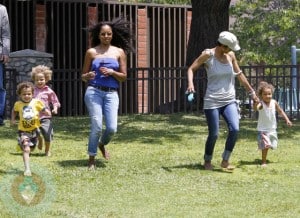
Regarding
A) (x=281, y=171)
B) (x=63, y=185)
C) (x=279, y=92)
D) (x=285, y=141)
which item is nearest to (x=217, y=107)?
(x=281, y=171)

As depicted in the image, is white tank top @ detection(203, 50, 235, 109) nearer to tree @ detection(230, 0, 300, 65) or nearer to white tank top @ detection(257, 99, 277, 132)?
white tank top @ detection(257, 99, 277, 132)

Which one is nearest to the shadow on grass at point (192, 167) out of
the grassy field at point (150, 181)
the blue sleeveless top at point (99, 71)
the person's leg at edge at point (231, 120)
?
the grassy field at point (150, 181)

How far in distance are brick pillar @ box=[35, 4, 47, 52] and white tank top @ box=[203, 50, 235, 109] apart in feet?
38.6

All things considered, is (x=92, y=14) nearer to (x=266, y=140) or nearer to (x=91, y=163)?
(x=266, y=140)

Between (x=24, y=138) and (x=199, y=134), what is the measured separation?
5463 mm

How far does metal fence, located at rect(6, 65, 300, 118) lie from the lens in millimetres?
19078

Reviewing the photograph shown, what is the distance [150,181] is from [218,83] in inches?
59.8

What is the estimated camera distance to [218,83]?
408 inches

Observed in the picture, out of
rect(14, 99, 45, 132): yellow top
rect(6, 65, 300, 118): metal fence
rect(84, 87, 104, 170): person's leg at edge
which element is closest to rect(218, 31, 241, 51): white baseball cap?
rect(84, 87, 104, 170): person's leg at edge

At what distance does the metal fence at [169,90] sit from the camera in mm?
19078

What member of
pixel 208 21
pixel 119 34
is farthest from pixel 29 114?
pixel 208 21

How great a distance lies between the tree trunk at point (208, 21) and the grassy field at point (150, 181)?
20.1 ft

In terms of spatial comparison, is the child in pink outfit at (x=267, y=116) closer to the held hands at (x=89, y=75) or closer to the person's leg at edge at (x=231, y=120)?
the person's leg at edge at (x=231, y=120)

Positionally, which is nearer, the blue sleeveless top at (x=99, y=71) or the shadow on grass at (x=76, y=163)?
the blue sleeveless top at (x=99, y=71)
